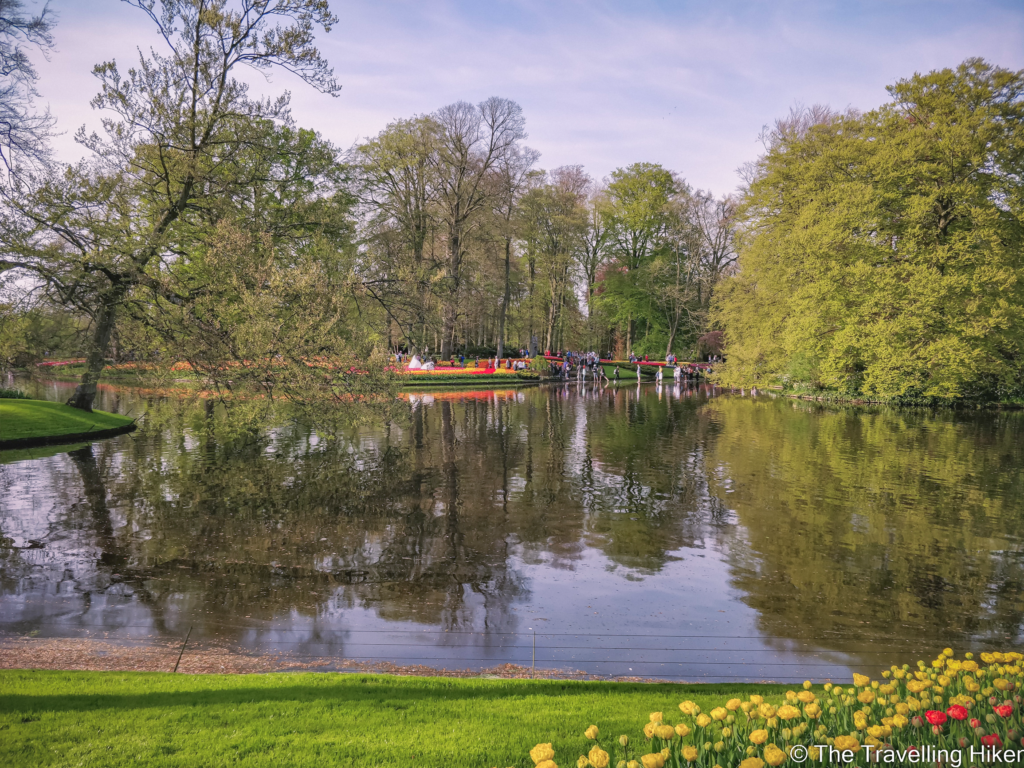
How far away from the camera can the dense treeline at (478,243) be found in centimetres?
1190

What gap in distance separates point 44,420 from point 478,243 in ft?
95.0

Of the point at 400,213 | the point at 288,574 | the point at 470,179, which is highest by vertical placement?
the point at 470,179

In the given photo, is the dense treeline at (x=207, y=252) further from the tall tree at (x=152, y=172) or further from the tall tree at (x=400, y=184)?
the tall tree at (x=400, y=184)

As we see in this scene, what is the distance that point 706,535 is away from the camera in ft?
30.7

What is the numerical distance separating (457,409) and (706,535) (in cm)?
1737

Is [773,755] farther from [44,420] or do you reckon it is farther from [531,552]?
[44,420]

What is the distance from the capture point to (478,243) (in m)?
41.9

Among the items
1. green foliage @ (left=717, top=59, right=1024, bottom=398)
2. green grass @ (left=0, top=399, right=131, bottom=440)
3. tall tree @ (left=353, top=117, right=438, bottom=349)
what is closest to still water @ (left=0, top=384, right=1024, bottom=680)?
green grass @ (left=0, top=399, right=131, bottom=440)

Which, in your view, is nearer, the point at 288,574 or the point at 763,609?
the point at 763,609

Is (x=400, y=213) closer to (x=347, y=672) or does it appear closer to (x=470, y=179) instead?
(x=470, y=179)

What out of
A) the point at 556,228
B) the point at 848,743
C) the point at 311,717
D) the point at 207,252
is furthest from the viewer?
the point at 556,228

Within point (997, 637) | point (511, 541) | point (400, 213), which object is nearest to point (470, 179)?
point (400, 213)

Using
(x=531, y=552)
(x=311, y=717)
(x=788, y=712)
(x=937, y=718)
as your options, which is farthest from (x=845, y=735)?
(x=531, y=552)

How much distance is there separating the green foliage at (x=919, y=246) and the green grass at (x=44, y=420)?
29.2 meters
